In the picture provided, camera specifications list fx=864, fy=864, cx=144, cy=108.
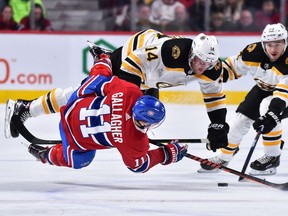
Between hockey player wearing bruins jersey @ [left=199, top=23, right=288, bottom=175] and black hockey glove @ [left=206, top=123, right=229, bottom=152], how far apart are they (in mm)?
190

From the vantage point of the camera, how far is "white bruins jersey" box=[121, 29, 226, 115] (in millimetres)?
5344

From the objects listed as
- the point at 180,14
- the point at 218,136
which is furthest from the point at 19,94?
the point at 218,136

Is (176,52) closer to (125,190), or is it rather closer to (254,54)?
(254,54)

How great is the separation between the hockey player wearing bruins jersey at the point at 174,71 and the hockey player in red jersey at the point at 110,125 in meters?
0.33

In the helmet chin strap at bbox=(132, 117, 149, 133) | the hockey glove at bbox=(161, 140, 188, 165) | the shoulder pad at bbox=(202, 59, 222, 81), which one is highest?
the shoulder pad at bbox=(202, 59, 222, 81)

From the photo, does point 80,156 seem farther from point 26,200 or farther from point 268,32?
point 268,32

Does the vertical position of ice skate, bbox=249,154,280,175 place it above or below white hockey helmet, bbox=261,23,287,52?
below

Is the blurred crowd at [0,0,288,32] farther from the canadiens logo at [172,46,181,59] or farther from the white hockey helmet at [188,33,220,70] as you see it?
the white hockey helmet at [188,33,220,70]

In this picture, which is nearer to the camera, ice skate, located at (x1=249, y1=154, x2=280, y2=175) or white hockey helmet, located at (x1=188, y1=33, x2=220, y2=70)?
white hockey helmet, located at (x1=188, y1=33, x2=220, y2=70)

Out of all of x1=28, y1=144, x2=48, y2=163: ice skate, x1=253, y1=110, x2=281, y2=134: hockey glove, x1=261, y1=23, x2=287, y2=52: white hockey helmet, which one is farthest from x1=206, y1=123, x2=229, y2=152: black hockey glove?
x1=28, y1=144, x2=48, y2=163: ice skate

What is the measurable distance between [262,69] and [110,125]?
132 centimetres

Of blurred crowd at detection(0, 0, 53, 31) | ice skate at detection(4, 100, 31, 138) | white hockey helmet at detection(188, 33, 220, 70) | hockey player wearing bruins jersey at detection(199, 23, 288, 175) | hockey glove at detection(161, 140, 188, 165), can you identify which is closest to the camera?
hockey glove at detection(161, 140, 188, 165)

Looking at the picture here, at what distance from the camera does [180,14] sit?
29.0ft

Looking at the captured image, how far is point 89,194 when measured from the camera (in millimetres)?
4809
